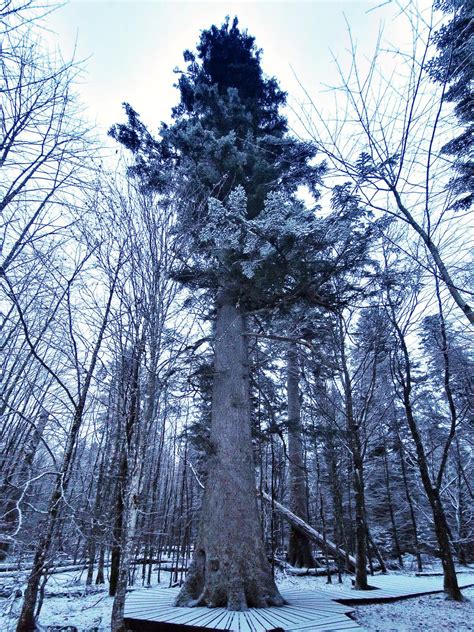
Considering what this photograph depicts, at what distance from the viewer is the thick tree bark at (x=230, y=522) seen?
13.3ft

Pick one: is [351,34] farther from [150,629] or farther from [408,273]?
[150,629]

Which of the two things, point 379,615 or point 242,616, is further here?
point 379,615

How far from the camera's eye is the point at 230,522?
4367 millimetres

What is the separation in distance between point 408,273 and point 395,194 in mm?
4046

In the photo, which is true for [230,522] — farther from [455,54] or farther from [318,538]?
[318,538]

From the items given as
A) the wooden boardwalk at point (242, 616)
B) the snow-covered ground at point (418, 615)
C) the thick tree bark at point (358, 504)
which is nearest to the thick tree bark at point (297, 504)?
the thick tree bark at point (358, 504)

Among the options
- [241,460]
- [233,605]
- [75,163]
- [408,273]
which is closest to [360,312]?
[408,273]

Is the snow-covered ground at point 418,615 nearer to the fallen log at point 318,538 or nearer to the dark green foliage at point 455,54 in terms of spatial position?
the fallen log at point 318,538

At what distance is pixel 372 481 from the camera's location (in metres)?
16.6

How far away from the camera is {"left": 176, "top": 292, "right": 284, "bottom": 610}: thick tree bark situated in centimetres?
405

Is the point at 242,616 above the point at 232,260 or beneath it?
beneath

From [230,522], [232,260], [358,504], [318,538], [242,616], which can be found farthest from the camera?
[318,538]

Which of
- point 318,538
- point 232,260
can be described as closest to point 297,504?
point 318,538

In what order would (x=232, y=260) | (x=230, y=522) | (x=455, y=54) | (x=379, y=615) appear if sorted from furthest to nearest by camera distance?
1. (x=232, y=260)
2. (x=379, y=615)
3. (x=230, y=522)
4. (x=455, y=54)
